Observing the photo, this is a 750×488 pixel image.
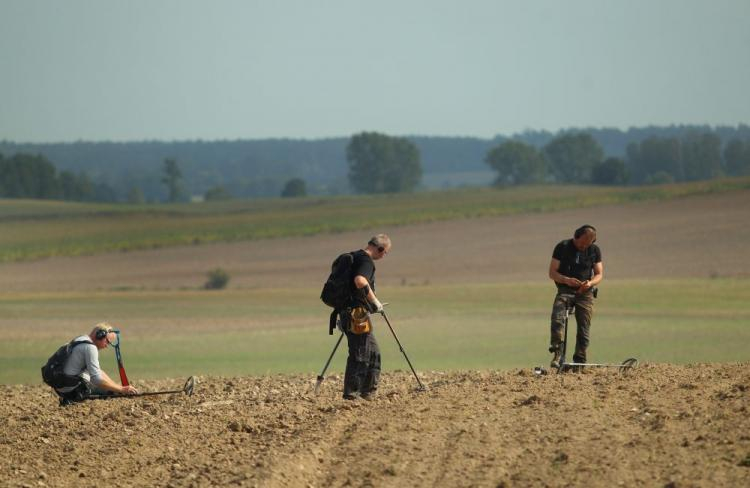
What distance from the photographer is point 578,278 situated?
48.4ft

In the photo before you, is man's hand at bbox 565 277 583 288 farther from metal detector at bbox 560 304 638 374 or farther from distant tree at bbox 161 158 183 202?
distant tree at bbox 161 158 183 202

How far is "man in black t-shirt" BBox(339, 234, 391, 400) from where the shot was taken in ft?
43.3

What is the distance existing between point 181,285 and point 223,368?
33.0 meters

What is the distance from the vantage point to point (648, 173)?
16488 cm

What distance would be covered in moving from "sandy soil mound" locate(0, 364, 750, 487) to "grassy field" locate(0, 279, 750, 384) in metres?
9.75

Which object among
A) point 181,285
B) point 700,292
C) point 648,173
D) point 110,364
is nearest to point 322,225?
point 181,285

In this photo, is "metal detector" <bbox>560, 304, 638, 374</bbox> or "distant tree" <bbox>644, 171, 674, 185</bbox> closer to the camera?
"metal detector" <bbox>560, 304, 638, 374</bbox>

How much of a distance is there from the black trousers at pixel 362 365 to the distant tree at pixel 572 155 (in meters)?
165

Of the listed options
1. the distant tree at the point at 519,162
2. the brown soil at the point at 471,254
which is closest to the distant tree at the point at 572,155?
the distant tree at the point at 519,162

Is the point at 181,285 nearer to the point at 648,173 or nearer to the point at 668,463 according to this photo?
the point at 668,463

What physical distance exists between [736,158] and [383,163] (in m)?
46.4

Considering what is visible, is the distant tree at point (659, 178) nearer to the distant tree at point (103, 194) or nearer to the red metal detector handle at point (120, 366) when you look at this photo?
the distant tree at point (103, 194)

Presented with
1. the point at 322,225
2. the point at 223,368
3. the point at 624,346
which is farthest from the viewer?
the point at 322,225

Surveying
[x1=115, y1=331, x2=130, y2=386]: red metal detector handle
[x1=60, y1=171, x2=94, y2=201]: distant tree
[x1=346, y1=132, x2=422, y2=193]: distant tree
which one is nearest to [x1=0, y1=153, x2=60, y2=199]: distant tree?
[x1=60, y1=171, x2=94, y2=201]: distant tree
